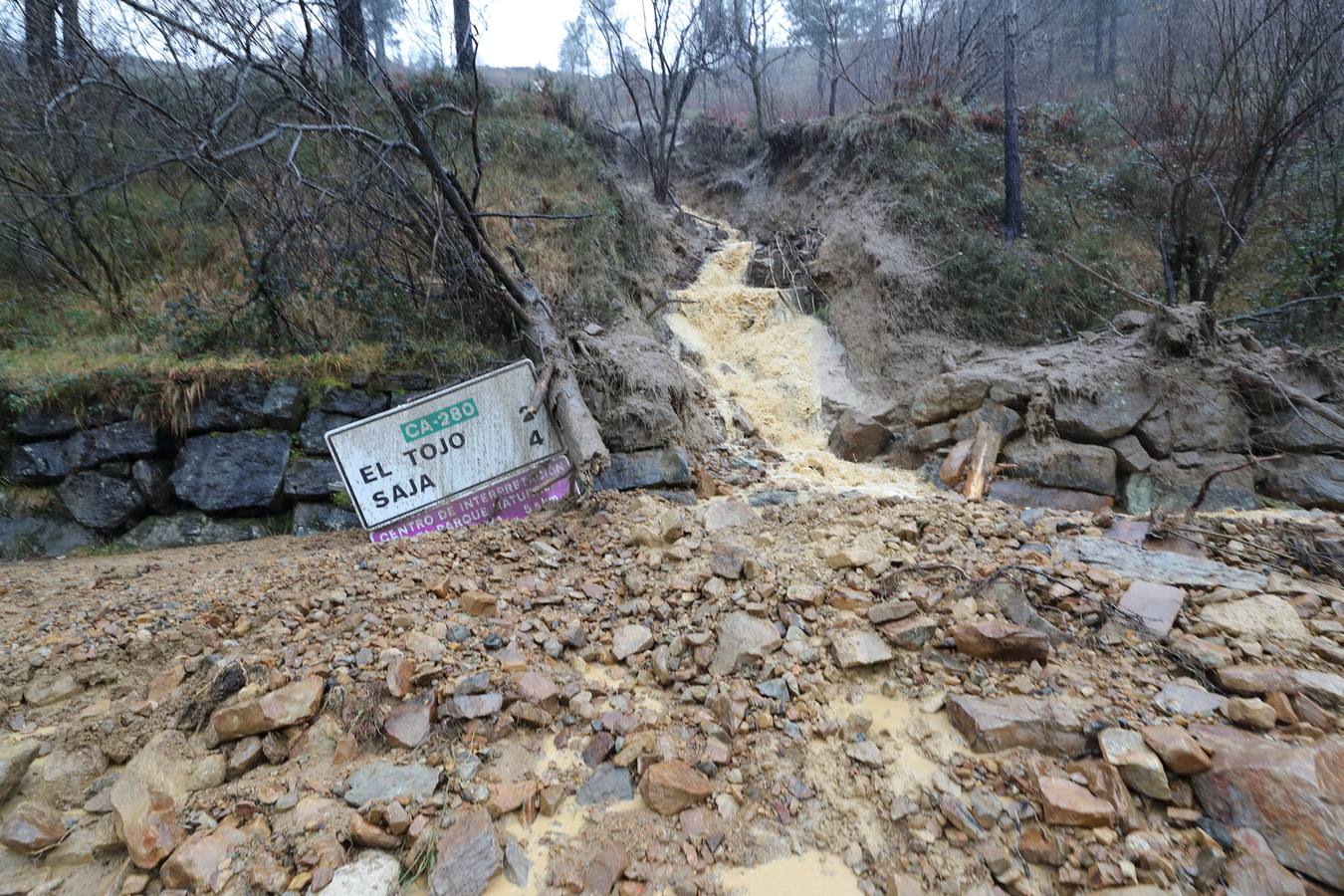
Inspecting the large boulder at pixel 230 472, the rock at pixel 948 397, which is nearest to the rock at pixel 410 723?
the large boulder at pixel 230 472

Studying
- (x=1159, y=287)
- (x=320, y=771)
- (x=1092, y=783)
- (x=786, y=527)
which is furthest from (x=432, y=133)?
(x=1159, y=287)

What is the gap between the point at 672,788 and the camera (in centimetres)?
190

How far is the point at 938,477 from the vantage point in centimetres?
515

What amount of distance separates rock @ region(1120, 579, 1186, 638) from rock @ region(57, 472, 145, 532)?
19.4ft

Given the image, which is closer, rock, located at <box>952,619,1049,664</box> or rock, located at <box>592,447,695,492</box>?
rock, located at <box>952,619,1049,664</box>

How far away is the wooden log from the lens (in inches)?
188

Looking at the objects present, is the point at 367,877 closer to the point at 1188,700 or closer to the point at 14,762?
the point at 14,762

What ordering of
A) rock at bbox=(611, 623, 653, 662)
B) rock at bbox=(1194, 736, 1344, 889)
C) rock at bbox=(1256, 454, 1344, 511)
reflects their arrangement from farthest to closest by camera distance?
rock at bbox=(1256, 454, 1344, 511) → rock at bbox=(611, 623, 653, 662) → rock at bbox=(1194, 736, 1344, 889)

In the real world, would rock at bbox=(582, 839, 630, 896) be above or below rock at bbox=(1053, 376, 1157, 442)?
below

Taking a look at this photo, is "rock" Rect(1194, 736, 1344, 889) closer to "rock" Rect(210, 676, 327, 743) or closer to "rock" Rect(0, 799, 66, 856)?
"rock" Rect(210, 676, 327, 743)

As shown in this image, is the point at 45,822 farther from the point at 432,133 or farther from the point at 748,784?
the point at 432,133

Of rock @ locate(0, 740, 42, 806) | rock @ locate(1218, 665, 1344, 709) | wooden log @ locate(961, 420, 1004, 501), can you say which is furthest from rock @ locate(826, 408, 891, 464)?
rock @ locate(0, 740, 42, 806)

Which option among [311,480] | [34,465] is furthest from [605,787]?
[34,465]

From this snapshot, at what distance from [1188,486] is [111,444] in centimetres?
800
